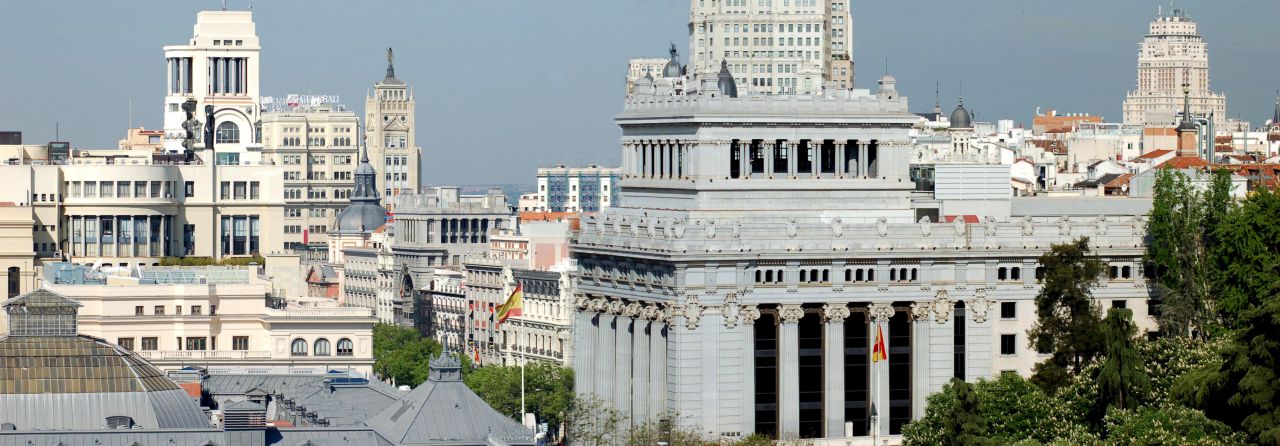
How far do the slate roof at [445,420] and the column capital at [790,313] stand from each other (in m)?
19.0

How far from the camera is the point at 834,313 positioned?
200m

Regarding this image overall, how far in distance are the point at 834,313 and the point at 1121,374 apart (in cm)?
2434

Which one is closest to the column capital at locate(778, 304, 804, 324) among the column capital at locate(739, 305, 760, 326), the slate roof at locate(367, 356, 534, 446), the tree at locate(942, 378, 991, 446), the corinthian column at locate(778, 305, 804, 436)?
the corinthian column at locate(778, 305, 804, 436)

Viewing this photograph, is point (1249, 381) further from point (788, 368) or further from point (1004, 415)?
point (788, 368)

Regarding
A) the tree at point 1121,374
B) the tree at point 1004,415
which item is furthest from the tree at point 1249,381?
the tree at point 1004,415

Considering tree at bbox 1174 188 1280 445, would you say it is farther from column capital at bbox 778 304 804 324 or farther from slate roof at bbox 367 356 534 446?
slate roof at bbox 367 356 534 446

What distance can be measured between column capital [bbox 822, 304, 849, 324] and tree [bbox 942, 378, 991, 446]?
22.3 m

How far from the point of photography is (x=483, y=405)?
18462cm

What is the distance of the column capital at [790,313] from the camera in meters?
198

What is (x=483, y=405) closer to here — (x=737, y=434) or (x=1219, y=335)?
(x=737, y=434)

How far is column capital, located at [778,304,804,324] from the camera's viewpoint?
197875 millimetres

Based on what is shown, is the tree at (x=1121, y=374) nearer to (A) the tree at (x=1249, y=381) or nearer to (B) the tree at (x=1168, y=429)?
(B) the tree at (x=1168, y=429)

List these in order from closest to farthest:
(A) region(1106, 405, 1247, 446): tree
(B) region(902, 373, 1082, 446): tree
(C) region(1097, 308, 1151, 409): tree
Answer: (A) region(1106, 405, 1247, 446): tree
(C) region(1097, 308, 1151, 409): tree
(B) region(902, 373, 1082, 446): tree

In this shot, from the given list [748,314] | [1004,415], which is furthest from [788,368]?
[1004,415]
